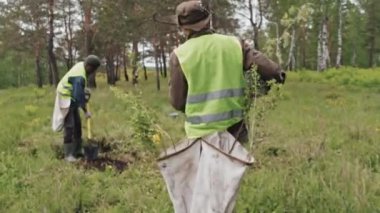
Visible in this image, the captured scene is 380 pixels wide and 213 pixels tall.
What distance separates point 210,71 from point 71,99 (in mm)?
5444

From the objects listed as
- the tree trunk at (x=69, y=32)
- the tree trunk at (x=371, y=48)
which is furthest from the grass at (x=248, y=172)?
the tree trunk at (x=371, y=48)

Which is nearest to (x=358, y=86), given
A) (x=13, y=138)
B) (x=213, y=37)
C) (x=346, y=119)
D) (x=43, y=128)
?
(x=346, y=119)

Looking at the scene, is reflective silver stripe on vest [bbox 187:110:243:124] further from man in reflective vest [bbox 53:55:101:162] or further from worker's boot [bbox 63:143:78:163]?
worker's boot [bbox 63:143:78:163]

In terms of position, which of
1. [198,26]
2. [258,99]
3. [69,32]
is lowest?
[258,99]

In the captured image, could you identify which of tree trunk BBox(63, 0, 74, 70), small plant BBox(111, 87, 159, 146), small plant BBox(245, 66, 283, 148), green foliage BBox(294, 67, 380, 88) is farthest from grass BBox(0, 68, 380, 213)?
tree trunk BBox(63, 0, 74, 70)

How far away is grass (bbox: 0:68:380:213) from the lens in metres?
4.73

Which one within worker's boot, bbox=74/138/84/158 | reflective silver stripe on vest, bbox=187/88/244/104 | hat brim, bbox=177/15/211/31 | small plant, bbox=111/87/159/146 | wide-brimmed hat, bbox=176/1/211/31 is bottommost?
worker's boot, bbox=74/138/84/158

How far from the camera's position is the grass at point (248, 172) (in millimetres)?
4730

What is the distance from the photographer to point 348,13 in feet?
183

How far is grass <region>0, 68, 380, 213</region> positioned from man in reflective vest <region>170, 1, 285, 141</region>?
1.32ft

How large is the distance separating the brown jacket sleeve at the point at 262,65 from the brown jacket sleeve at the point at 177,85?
38 centimetres

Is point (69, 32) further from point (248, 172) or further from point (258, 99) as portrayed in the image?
point (258, 99)

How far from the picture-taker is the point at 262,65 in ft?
10.3

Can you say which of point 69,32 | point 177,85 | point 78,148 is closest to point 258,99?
point 177,85
